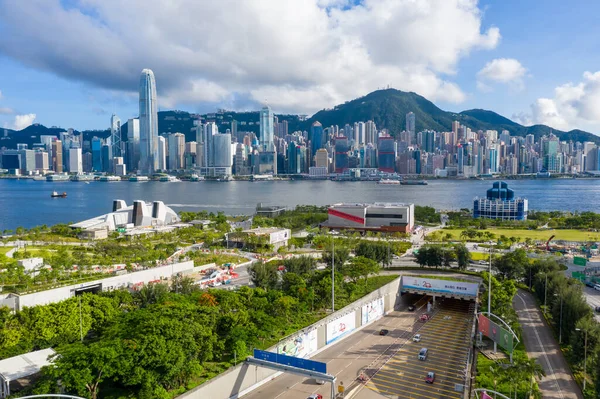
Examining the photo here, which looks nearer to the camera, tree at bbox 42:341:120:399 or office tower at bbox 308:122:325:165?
tree at bbox 42:341:120:399

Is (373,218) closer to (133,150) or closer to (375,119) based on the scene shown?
(133,150)

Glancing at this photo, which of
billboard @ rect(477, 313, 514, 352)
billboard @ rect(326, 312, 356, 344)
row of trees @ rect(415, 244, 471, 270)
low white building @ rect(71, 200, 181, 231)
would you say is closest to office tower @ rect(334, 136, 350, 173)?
low white building @ rect(71, 200, 181, 231)

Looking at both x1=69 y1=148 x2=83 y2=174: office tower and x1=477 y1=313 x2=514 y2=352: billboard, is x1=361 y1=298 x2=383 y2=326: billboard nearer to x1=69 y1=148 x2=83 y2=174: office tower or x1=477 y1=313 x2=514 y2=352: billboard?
x1=477 y1=313 x2=514 y2=352: billboard

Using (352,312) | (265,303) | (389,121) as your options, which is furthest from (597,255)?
(389,121)

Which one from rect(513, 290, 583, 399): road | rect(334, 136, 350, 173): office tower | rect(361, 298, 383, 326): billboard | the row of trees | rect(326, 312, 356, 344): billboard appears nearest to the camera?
rect(513, 290, 583, 399): road

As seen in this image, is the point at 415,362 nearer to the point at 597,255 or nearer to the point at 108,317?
the point at 108,317

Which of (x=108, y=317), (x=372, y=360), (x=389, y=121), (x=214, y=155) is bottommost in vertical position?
(x=372, y=360)
